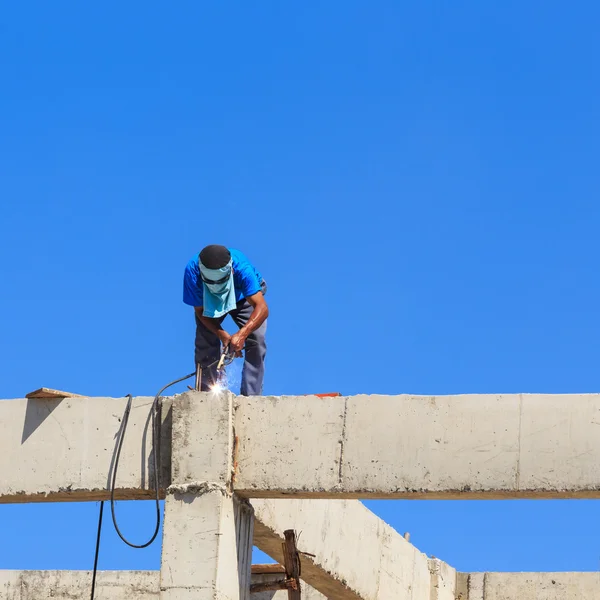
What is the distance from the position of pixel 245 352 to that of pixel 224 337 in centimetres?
27

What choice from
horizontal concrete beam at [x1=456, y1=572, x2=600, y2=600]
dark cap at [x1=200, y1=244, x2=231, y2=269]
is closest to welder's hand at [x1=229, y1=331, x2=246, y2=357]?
dark cap at [x1=200, y1=244, x2=231, y2=269]

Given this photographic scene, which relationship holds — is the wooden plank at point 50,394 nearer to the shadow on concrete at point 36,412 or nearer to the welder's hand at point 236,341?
the shadow on concrete at point 36,412

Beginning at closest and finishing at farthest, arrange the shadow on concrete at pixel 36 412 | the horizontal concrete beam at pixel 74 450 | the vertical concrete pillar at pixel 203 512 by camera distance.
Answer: the vertical concrete pillar at pixel 203 512 < the horizontal concrete beam at pixel 74 450 < the shadow on concrete at pixel 36 412

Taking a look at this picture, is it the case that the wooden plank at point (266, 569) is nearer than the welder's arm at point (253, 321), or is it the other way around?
the welder's arm at point (253, 321)

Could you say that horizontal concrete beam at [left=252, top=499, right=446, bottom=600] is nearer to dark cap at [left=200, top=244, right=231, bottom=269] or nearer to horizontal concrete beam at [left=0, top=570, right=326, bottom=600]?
dark cap at [left=200, top=244, right=231, bottom=269]

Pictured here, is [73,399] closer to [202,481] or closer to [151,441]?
[151,441]

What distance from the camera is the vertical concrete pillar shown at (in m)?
8.83

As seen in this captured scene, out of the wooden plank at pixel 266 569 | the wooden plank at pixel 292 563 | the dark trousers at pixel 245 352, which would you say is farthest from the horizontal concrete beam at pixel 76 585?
the dark trousers at pixel 245 352

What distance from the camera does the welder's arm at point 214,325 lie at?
397 inches

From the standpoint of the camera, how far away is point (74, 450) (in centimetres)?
955

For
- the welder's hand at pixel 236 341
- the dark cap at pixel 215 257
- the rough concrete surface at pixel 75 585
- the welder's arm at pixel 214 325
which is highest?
the dark cap at pixel 215 257

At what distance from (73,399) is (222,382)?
47.3 inches

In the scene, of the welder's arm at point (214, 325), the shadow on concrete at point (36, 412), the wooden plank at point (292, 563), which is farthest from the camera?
the wooden plank at point (292, 563)

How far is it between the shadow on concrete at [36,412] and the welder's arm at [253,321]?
1.46 meters
